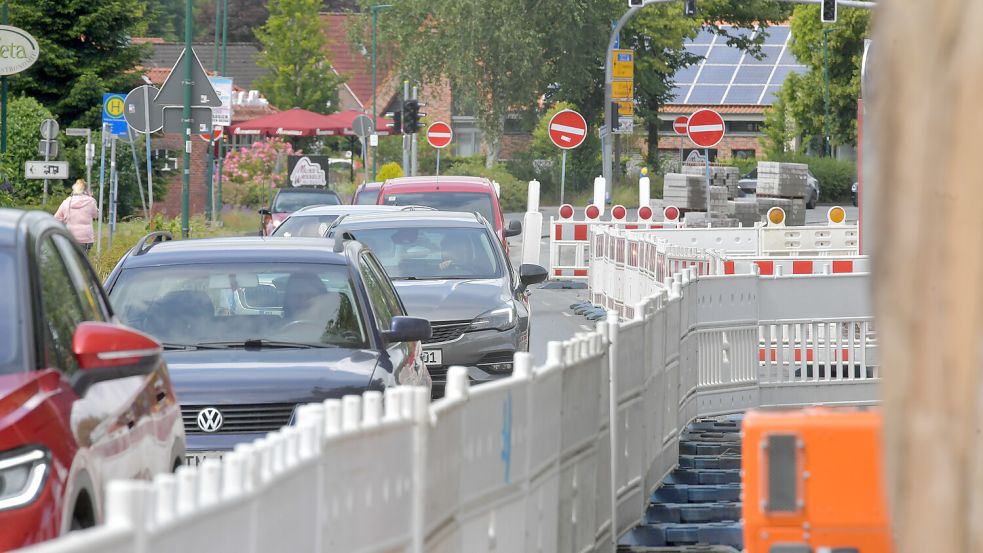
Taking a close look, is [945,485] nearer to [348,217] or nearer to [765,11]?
[348,217]

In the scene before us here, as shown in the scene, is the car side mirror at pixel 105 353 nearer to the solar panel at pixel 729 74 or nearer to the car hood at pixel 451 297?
the car hood at pixel 451 297

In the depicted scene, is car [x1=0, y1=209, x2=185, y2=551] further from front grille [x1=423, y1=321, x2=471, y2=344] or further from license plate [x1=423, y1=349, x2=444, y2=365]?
front grille [x1=423, y1=321, x2=471, y2=344]

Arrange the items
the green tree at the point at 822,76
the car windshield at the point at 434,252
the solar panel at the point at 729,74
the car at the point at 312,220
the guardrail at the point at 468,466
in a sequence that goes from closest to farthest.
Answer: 1. the guardrail at the point at 468,466
2. the car windshield at the point at 434,252
3. the car at the point at 312,220
4. the green tree at the point at 822,76
5. the solar panel at the point at 729,74

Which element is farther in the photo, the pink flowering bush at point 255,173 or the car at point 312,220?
the pink flowering bush at point 255,173

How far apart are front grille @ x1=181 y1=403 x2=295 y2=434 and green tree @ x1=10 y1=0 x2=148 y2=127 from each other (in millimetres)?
50352

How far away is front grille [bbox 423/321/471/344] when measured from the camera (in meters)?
14.6

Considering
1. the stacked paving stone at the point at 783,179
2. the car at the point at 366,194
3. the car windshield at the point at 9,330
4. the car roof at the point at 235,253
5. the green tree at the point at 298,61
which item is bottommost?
the car windshield at the point at 9,330

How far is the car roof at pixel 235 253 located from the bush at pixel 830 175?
70.5 meters

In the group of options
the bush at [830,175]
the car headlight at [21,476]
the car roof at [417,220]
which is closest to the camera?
the car headlight at [21,476]

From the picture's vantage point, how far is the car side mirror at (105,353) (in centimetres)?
579

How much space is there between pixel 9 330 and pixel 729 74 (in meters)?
92.2

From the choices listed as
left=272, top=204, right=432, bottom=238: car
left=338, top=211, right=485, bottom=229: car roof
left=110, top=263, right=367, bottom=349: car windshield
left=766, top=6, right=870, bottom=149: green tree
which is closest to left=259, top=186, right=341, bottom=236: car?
left=272, top=204, right=432, bottom=238: car

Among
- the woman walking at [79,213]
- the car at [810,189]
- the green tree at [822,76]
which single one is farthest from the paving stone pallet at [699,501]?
the green tree at [822,76]

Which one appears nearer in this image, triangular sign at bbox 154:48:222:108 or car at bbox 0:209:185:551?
car at bbox 0:209:185:551
